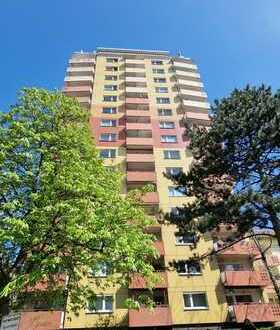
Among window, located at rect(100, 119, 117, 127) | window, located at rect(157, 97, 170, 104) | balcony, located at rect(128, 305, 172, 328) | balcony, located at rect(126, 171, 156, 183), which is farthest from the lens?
window, located at rect(157, 97, 170, 104)

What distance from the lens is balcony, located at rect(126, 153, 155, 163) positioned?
35.7 metres

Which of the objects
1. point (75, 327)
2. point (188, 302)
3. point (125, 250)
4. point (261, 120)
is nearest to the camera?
point (125, 250)

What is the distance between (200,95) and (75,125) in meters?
33.4

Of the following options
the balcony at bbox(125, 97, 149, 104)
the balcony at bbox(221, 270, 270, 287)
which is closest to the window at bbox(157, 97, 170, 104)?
the balcony at bbox(125, 97, 149, 104)

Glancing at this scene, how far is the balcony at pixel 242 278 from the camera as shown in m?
26.9

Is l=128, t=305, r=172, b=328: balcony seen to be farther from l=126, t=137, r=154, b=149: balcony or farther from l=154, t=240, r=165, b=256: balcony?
l=126, t=137, r=154, b=149: balcony

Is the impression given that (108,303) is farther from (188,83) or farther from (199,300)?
(188,83)

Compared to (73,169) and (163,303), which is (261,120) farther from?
(163,303)

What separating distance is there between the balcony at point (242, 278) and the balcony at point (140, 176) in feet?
38.4

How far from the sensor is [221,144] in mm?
19797

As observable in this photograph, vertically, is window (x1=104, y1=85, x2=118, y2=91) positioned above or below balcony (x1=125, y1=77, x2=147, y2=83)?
below

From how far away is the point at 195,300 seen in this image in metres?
26.2

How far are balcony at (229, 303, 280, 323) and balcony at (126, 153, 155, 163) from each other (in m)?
16.9

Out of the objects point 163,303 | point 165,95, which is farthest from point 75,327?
point 165,95
